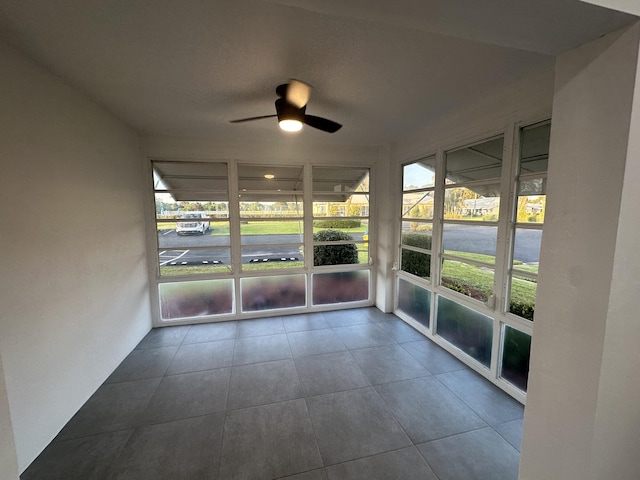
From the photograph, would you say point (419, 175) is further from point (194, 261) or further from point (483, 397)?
point (194, 261)

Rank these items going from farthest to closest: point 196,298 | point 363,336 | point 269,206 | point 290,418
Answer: point 269,206 → point 196,298 → point 363,336 → point 290,418

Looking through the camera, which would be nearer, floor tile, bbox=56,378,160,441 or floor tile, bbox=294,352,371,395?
floor tile, bbox=56,378,160,441

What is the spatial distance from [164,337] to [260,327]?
4.11 feet

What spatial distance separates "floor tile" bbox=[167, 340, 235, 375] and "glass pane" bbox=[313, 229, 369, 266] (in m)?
1.83

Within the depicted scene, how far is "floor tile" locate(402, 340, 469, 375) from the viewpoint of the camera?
9.11 ft

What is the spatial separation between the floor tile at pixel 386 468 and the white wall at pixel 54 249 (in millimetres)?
2052

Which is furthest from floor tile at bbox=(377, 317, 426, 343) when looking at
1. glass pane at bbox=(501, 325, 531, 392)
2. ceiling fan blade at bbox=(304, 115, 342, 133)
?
ceiling fan blade at bbox=(304, 115, 342, 133)

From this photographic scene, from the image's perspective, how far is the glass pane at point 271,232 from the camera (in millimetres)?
3969

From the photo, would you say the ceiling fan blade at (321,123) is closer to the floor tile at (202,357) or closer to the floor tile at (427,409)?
the floor tile at (427,409)

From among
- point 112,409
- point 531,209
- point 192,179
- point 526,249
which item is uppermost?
point 192,179

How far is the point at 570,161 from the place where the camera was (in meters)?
1.09

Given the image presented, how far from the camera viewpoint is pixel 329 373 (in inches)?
106

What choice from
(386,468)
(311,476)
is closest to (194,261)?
(311,476)

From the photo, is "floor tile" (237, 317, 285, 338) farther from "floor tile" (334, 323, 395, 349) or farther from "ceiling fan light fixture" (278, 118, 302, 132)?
"ceiling fan light fixture" (278, 118, 302, 132)
